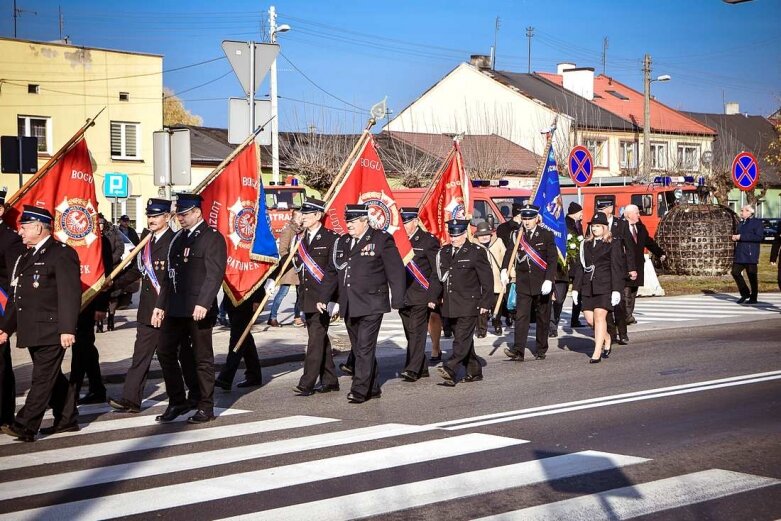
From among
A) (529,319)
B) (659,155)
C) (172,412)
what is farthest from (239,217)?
(659,155)

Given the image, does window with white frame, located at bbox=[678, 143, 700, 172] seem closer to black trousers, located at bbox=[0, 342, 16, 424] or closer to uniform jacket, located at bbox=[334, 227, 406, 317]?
uniform jacket, located at bbox=[334, 227, 406, 317]

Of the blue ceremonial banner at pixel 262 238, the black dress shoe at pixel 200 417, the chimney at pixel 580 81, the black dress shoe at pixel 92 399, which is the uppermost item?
the chimney at pixel 580 81

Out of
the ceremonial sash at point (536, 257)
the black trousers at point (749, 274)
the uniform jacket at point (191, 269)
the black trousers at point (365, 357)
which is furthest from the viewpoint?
the black trousers at point (749, 274)

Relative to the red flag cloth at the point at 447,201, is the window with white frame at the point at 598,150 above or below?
above

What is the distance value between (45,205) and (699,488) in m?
6.53

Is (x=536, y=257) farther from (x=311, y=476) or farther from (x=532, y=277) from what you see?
(x=311, y=476)

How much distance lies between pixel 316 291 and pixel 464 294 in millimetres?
1740

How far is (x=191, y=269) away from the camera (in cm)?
960

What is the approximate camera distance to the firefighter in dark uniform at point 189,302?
9500mm

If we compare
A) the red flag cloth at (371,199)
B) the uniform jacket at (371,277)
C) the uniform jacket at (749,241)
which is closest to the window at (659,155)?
the uniform jacket at (749,241)

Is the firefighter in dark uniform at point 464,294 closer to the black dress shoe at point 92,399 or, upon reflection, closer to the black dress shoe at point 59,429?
the black dress shoe at point 92,399

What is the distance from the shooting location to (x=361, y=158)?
1234 centimetres

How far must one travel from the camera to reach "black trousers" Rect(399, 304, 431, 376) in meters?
12.0

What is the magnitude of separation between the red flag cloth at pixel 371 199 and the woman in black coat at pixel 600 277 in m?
2.57
